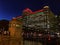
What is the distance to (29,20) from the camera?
6.79m

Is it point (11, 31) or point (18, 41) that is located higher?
point (11, 31)

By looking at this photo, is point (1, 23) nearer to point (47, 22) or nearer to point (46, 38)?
point (46, 38)

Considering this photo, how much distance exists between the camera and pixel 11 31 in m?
4.41

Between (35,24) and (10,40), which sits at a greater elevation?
(35,24)

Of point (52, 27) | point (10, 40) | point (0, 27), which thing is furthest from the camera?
point (52, 27)

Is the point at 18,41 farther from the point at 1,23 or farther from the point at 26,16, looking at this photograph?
the point at 26,16

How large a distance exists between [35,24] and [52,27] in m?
0.79

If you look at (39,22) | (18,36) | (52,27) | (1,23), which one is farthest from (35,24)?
(18,36)

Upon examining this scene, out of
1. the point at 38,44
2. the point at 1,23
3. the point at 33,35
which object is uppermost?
the point at 1,23

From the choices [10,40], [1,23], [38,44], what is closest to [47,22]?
[38,44]

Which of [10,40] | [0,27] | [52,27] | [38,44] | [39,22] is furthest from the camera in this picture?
[39,22]

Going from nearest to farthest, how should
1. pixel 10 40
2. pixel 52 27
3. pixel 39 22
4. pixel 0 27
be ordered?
pixel 10 40 → pixel 0 27 → pixel 52 27 → pixel 39 22

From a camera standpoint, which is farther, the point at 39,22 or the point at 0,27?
the point at 39,22

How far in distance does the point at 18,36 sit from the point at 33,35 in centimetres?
156
